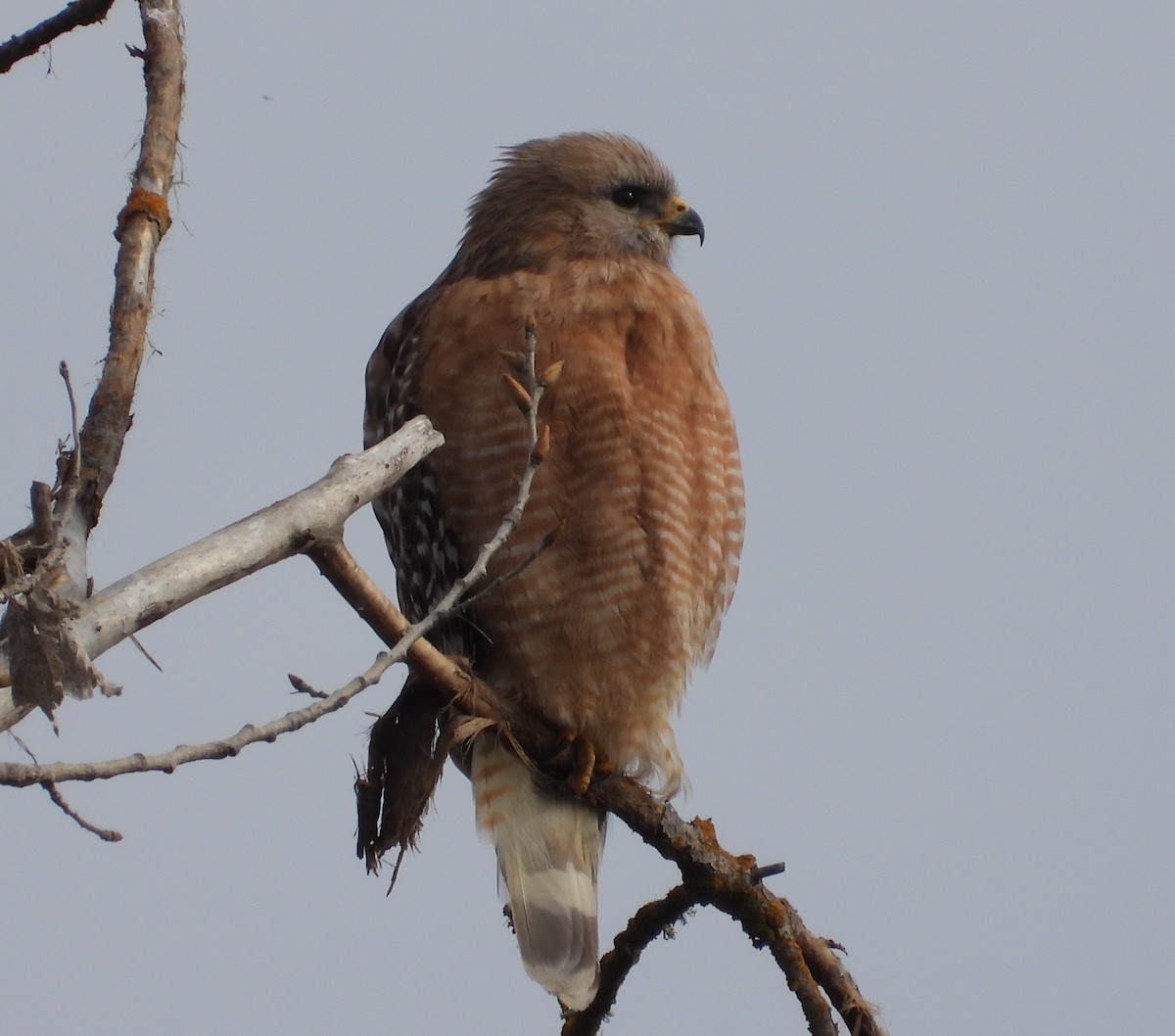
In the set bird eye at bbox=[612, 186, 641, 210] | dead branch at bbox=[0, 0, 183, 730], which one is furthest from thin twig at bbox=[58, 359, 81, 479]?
bird eye at bbox=[612, 186, 641, 210]

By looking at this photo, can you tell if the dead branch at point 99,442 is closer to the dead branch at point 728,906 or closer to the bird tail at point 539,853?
the dead branch at point 728,906

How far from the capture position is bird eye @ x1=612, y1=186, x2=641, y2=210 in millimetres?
6105

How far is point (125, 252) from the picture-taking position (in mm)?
4113

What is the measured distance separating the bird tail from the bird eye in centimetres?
206

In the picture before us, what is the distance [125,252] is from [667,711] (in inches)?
95.9

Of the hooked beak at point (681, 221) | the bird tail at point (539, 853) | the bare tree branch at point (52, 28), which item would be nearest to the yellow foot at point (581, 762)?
the bird tail at point (539, 853)

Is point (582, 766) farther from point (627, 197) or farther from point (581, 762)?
point (627, 197)

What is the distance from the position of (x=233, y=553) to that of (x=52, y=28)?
2.02 m

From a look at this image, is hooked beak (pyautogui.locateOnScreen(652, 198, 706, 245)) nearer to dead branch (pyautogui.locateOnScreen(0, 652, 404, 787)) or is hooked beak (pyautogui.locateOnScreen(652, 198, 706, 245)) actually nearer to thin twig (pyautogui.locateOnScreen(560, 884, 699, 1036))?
thin twig (pyautogui.locateOnScreen(560, 884, 699, 1036))

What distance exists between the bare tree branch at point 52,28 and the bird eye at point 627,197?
213cm

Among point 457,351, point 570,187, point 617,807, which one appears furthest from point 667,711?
point 570,187

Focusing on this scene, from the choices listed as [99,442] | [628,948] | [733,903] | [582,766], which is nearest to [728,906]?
[733,903]

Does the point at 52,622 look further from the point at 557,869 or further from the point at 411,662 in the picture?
the point at 557,869

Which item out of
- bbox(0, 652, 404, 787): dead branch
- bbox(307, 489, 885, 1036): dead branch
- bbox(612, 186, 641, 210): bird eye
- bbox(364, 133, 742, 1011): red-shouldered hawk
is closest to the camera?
bbox(0, 652, 404, 787): dead branch
